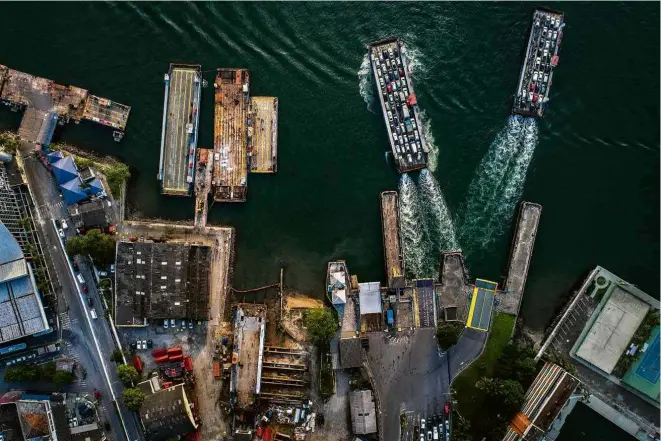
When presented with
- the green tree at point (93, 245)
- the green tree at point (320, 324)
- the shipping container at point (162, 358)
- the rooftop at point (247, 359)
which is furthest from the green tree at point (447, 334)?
the green tree at point (93, 245)

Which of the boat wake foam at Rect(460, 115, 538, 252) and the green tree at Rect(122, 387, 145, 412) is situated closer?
the green tree at Rect(122, 387, 145, 412)

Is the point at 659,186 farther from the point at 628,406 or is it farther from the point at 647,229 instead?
the point at 628,406

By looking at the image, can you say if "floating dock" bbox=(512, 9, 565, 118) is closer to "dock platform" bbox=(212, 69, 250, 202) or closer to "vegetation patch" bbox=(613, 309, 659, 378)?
"vegetation patch" bbox=(613, 309, 659, 378)

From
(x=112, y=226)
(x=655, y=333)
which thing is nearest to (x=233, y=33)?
(x=112, y=226)

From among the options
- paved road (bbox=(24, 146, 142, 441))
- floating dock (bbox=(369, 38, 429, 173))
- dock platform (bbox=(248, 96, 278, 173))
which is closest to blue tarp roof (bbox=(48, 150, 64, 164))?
paved road (bbox=(24, 146, 142, 441))

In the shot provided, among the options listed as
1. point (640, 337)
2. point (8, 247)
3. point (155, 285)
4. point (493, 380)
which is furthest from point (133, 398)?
point (640, 337)

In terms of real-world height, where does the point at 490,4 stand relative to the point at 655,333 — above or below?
above

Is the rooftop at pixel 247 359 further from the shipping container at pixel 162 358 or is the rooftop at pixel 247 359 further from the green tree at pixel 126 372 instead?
the green tree at pixel 126 372
